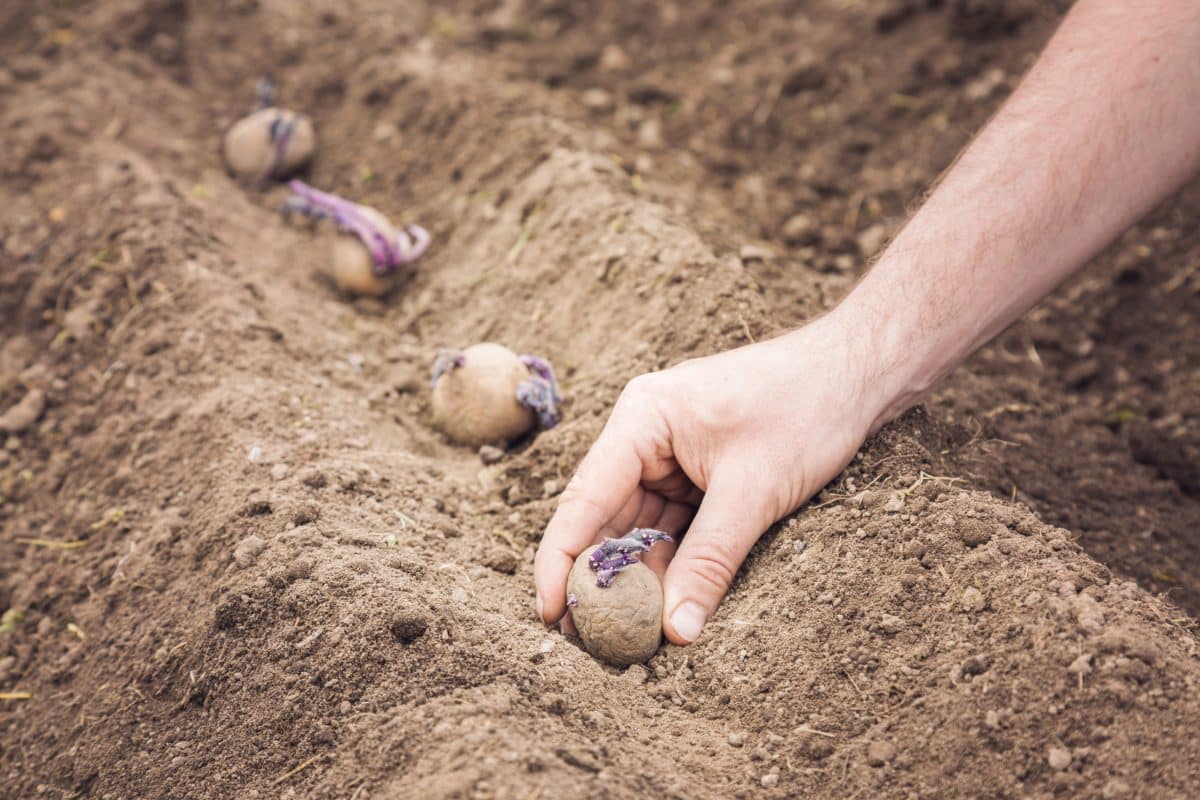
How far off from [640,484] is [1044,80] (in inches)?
61.9

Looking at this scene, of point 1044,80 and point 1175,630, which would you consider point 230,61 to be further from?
point 1175,630

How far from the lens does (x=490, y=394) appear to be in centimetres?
315

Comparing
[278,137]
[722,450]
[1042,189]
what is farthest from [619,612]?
[278,137]

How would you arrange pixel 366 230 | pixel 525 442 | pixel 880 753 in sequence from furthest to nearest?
1. pixel 366 230
2. pixel 525 442
3. pixel 880 753

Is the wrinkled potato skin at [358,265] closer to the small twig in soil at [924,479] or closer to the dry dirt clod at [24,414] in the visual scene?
the dry dirt clod at [24,414]

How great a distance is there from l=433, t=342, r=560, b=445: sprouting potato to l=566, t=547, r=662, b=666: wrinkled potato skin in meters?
0.83

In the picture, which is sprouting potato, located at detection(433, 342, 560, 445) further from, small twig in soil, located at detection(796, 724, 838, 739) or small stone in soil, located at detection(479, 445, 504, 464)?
small twig in soil, located at detection(796, 724, 838, 739)

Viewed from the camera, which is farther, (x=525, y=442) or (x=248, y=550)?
(x=525, y=442)

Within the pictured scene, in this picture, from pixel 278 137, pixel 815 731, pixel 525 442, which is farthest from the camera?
pixel 278 137

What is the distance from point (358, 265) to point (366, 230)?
0.54ft

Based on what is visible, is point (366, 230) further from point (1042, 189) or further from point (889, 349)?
point (1042, 189)

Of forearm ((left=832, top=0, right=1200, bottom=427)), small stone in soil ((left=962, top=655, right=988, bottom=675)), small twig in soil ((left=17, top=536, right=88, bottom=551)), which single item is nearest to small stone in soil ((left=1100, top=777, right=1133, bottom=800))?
small stone in soil ((left=962, top=655, right=988, bottom=675))

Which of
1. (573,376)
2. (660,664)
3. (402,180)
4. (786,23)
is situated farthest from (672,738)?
(786,23)

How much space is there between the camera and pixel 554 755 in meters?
1.99
